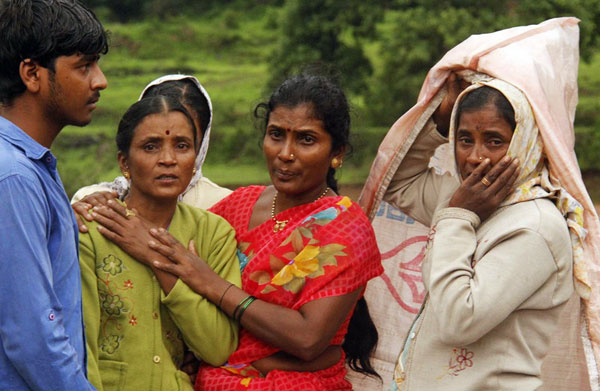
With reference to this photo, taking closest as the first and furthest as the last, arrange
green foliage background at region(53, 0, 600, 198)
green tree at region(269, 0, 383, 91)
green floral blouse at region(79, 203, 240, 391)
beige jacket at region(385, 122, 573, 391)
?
beige jacket at region(385, 122, 573, 391)
green floral blouse at region(79, 203, 240, 391)
green foliage background at region(53, 0, 600, 198)
green tree at region(269, 0, 383, 91)

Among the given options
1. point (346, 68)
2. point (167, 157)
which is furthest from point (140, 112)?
point (346, 68)

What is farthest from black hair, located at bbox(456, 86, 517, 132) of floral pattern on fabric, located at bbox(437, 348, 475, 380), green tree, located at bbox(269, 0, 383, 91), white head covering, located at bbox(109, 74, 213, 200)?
green tree, located at bbox(269, 0, 383, 91)

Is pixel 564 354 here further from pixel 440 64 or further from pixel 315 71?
pixel 315 71

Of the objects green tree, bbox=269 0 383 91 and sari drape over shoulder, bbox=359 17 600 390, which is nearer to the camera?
sari drape over shoulder, bbox=359 17 600 390

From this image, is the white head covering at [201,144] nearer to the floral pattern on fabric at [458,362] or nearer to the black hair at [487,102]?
the black hair at [487,102]

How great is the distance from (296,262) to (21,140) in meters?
1.12

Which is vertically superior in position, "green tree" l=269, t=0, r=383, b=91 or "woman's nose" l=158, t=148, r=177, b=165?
"woman's nose" l=158, t=148, r=177, b=165

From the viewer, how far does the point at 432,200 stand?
3.39 m

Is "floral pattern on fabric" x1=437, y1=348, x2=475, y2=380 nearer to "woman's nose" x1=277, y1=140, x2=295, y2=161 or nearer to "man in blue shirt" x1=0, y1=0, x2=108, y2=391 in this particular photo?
"woman's nose" x1=277, y1=140, x2=295, y2=161

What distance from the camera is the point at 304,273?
2.89m

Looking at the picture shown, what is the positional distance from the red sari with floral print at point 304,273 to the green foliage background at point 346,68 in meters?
6.64

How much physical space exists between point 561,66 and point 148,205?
164 cm

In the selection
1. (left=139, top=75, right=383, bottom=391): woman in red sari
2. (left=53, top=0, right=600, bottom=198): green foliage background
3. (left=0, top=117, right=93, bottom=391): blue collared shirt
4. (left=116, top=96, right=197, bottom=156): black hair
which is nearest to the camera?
(left=0, top=117, right=93, bottom=391): blue collared shirt

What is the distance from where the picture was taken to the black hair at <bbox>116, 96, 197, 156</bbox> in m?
2.94
